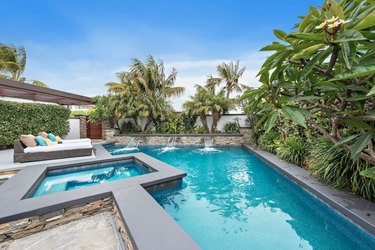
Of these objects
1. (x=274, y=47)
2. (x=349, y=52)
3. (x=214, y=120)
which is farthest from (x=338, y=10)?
(x=214, y=120)

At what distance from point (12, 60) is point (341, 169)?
82.2 feet

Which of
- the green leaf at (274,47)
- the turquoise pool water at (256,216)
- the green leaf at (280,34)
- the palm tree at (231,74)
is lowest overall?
the turquoise pool water at (256,216)

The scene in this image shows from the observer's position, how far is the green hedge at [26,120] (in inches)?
354

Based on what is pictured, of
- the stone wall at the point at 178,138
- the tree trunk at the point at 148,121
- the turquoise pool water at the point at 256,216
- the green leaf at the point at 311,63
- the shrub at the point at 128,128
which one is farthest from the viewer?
the shrub at the point at 128,128

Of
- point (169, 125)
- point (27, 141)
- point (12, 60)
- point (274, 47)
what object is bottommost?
point (27, 141)

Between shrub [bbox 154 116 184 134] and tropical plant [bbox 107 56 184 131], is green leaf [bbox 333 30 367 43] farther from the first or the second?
shrub [bbox 154 116 184 134]

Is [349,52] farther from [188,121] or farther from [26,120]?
[188,121]

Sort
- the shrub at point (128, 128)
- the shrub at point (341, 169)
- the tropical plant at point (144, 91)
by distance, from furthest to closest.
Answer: the shrub at point (128, 128) → the tropical plant at point (144, 91) → the shrub at point (341, 169)

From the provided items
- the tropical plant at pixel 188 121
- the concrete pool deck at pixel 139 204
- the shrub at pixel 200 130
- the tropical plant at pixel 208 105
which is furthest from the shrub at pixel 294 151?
the tropical plant at pixel 188 121

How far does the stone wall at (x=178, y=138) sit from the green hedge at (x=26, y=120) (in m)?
3.74

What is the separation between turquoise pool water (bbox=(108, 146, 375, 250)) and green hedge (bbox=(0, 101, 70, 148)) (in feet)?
31.0

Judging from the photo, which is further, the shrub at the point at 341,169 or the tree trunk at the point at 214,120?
the tree trunk at the point at 214,120

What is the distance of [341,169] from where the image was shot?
434 centimetres

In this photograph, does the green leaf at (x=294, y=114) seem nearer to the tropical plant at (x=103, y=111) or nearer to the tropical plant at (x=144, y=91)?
the tropical plant at (x=144, y=91)
